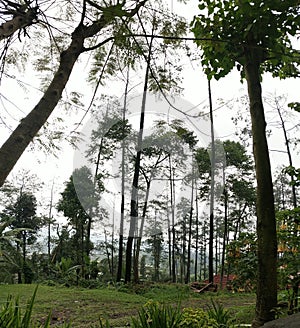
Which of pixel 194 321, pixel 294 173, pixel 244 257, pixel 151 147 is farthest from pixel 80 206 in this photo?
pixel 194 321

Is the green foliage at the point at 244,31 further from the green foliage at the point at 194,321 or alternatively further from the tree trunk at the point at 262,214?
the green foliage at the point at 194,321

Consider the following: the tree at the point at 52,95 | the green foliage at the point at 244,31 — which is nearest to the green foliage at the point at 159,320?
the tree at the point at 52,95

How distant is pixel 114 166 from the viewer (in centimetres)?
775

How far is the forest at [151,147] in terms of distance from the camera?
4.41ft

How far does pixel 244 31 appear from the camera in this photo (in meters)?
1.49

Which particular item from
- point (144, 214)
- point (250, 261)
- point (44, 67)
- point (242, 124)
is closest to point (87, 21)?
point (44, 67)

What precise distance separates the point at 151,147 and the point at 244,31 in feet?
20.0

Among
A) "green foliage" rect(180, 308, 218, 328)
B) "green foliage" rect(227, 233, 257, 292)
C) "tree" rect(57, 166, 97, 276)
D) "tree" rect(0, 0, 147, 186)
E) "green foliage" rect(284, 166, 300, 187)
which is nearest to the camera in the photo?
"tree" rect(0, 0, 147, 186)

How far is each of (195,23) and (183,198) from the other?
7956mm

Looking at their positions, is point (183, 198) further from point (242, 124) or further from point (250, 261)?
point (250, 261)

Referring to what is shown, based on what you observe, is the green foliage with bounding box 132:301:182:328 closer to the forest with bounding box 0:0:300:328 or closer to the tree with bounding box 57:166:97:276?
the forest with bounding box 0:0:300:328

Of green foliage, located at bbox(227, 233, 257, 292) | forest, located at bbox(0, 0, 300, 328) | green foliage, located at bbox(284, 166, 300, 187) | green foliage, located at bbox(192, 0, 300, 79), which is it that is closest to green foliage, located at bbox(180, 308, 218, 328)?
forest, located at bbox(0, 0, 300, 328)

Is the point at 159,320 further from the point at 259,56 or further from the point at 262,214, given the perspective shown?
the point at 259,56

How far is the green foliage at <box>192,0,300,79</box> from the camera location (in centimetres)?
136
